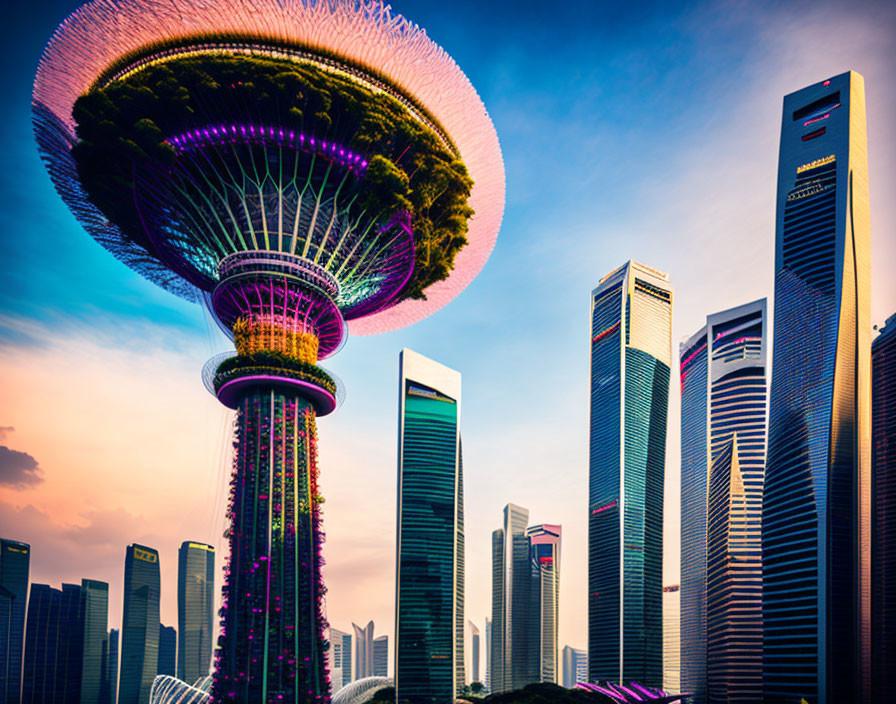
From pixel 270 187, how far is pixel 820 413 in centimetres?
7308

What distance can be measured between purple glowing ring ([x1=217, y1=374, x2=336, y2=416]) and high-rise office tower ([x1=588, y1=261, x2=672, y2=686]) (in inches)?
3938

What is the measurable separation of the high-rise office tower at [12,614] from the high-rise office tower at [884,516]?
191 m

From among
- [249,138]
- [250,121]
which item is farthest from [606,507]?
[250,121]

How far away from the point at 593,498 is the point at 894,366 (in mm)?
64227

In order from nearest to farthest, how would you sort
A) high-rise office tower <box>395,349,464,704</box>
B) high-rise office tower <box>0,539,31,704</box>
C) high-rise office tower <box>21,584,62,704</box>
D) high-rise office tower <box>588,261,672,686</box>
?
1. high-rise office tower <box>395,349,464,704</box>
2. high-rise office tower <box>588,261,672,686</box>
3. high-rise office tower <box>0,539,31,704</box>
4. high-rise office tower <box>21,584,62,704</box>

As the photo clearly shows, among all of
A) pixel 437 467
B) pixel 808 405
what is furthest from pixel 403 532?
pixel 808 405

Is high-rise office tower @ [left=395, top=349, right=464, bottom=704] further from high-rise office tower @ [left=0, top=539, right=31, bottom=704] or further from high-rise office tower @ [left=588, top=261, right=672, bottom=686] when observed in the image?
high-rise office tower @ [left=0, top=539, right=31, bottom=704]

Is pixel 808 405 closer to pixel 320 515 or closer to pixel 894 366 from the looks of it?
pixel 894 366

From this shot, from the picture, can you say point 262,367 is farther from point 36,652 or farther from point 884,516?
point 36,652

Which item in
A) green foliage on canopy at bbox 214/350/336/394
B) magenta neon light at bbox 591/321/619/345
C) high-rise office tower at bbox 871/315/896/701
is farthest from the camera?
magenta neon light at bbox 591/321/619/345

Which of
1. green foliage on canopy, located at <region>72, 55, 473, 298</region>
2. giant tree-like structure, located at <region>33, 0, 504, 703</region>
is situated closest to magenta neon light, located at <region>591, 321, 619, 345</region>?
giant tree-like structure, located at <region>33, 0, 504, 703</region>

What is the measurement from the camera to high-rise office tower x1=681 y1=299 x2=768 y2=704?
126750mm

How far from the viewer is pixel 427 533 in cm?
14225

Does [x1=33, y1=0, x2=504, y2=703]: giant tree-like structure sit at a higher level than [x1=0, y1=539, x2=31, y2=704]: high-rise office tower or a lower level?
higher
